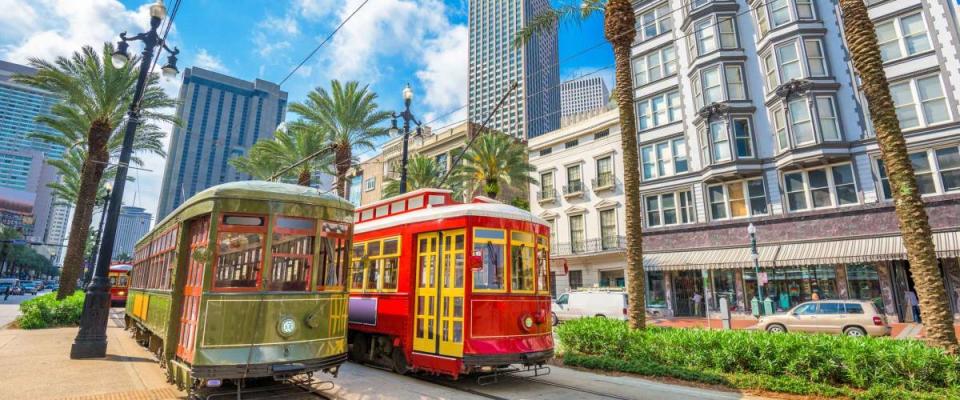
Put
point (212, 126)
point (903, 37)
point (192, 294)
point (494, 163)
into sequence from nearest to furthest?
point (192, 294) → point (903, 37) → point (494, 163) → point (212, 126)

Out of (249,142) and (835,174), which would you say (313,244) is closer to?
(835,174)

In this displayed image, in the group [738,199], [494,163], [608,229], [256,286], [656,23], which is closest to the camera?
[256,286]

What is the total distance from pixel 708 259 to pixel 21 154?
14334cm

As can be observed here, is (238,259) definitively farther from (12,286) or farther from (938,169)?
(12,286)

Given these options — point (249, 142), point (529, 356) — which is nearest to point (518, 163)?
point (529, 356)

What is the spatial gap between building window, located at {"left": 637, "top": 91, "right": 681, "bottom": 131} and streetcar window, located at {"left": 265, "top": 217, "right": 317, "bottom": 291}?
26625 millimetres

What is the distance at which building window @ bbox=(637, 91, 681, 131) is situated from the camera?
2928 centimetres

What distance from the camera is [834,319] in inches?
659

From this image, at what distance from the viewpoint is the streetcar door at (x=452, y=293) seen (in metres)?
8.55

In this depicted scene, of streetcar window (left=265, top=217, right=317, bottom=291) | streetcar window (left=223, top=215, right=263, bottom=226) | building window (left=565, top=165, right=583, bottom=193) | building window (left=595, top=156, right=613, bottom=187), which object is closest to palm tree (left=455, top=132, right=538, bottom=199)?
building window (left=565, top=165, right=583, bottom=193)


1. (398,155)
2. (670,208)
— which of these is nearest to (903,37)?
(670,208)

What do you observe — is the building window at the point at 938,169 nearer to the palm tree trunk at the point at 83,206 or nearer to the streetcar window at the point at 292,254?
the streetcar window at the point at 292,254

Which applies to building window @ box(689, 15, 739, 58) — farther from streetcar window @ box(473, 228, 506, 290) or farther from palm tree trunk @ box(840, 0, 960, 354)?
streetcar window @ box(473, 228, 506, 290)

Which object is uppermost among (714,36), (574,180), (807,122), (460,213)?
(714,36)
